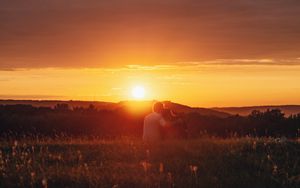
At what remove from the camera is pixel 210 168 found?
12.0 metres

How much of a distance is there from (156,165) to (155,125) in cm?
594

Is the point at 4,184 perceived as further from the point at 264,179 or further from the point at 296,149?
the point at 296,149

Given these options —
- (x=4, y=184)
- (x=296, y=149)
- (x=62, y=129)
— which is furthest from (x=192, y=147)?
(x=62, y=129)

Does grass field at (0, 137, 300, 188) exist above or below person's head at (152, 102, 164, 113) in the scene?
Answer: below

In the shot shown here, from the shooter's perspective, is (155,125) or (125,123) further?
(125,123)

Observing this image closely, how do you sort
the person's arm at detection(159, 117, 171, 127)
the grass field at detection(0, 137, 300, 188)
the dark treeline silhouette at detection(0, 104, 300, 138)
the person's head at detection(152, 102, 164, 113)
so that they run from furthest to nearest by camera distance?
1. the dark treeline silhouette at detection(0, 104, 300, 138)
2. the person's head at detection(152, 102, 164, 113)
3. the person's arm at detection(159, 117, 171, 127)
4. the grass field at detection(0, 137, 300, 188)

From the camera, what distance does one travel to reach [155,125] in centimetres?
1834

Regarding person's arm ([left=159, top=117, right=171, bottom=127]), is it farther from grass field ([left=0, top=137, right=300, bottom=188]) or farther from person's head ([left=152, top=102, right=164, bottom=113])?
grass field ([left=0, top=137, right=300, bottom=188])

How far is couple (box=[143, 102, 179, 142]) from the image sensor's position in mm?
18203

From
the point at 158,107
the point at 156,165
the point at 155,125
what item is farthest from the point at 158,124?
the point at 156,165

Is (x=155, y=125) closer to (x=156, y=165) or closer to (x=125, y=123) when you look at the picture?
(x=156, y=165)

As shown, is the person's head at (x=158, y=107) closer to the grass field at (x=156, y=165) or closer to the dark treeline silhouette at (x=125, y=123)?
the grass field at (x=156, y=165)

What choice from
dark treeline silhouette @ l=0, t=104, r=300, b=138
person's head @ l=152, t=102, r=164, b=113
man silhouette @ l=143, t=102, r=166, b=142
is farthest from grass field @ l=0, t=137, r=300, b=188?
dark treeline silhouette @ l=0, t=104, r=300, b=138

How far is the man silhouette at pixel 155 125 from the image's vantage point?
59.8 ft
